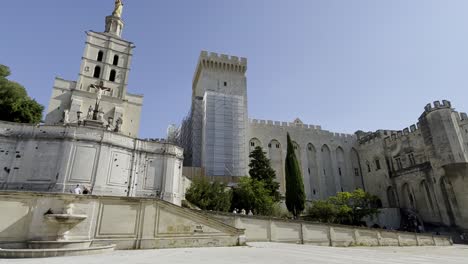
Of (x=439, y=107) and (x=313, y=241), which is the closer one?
(x=313, y=241)

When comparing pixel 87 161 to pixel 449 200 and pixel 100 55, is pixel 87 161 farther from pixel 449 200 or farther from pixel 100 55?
pixel 449 200

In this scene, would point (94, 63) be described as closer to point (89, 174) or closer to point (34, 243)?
point (89, 174)

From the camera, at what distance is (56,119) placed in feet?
84.4

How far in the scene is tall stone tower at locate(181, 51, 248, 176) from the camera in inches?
1236

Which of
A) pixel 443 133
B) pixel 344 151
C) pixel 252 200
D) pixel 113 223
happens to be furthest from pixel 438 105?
pixel 113 223

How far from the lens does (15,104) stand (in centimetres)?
2264

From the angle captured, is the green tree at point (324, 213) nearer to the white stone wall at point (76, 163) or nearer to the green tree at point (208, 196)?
the green tree at point (208, 196)

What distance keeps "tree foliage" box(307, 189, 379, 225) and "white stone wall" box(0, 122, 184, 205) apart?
14.7 meters

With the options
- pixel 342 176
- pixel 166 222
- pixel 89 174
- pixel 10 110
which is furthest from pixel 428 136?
pixel 10 110

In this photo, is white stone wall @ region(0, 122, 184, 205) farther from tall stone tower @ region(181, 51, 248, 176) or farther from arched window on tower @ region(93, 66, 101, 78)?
arched window on tower @ region(93, 66, 101, 78)

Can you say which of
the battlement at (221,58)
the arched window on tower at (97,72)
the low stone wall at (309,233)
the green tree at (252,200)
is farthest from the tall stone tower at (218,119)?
the low stone wall at (309,233)

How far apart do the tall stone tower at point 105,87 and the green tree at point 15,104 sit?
135cm

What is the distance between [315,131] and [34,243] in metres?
41.3

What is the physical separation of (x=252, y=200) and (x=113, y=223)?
15.7 meters
